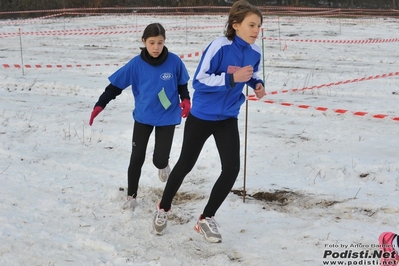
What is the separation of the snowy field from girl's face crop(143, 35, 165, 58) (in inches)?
49.0

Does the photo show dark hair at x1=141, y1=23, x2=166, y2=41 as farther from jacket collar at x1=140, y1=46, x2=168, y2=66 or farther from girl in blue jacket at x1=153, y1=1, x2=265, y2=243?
girl in blue jacket at x1=153, y1=1, x2=265, y2=243

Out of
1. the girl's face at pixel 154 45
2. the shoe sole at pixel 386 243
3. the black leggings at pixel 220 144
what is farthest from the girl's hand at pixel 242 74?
the shoe sole at pixel 386 243

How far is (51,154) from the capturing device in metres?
7.05

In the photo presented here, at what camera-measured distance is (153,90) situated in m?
4.82

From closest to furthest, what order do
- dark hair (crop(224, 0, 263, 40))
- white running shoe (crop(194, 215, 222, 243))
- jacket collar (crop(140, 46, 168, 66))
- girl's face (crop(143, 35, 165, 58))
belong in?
1. dark hair (crop(224, 0, 263, 40))
2. white running shoe (crop(194, 215, 222, 243))
3. girl's face (crop(143, 35, 165, 58))
4. jacket collar (crop(140, 46, 168, 66))

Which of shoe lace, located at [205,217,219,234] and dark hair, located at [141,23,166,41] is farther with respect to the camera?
dark hair, located at [141,23,166,41]

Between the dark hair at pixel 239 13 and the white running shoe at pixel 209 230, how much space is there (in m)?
1.56

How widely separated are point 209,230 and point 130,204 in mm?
1059

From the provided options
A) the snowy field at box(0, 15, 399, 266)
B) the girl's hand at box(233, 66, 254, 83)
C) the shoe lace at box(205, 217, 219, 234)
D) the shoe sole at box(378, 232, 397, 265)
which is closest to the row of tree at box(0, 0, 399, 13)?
the snowy field at box(0, 15, 399, 266)

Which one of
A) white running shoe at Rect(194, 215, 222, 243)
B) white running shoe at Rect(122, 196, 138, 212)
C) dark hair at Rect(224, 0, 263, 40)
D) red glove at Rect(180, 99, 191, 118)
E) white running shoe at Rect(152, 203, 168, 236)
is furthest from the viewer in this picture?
white running shoe at Rect(122, 196, 138, 212)

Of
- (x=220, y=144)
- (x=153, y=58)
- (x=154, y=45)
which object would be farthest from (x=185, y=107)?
(x=220, y=144)

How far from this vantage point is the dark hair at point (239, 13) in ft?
13.3

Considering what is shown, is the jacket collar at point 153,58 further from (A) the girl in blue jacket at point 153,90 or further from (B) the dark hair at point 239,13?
(B) the dark hair at point 239,13

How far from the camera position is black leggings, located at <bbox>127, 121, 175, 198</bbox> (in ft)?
16.3
